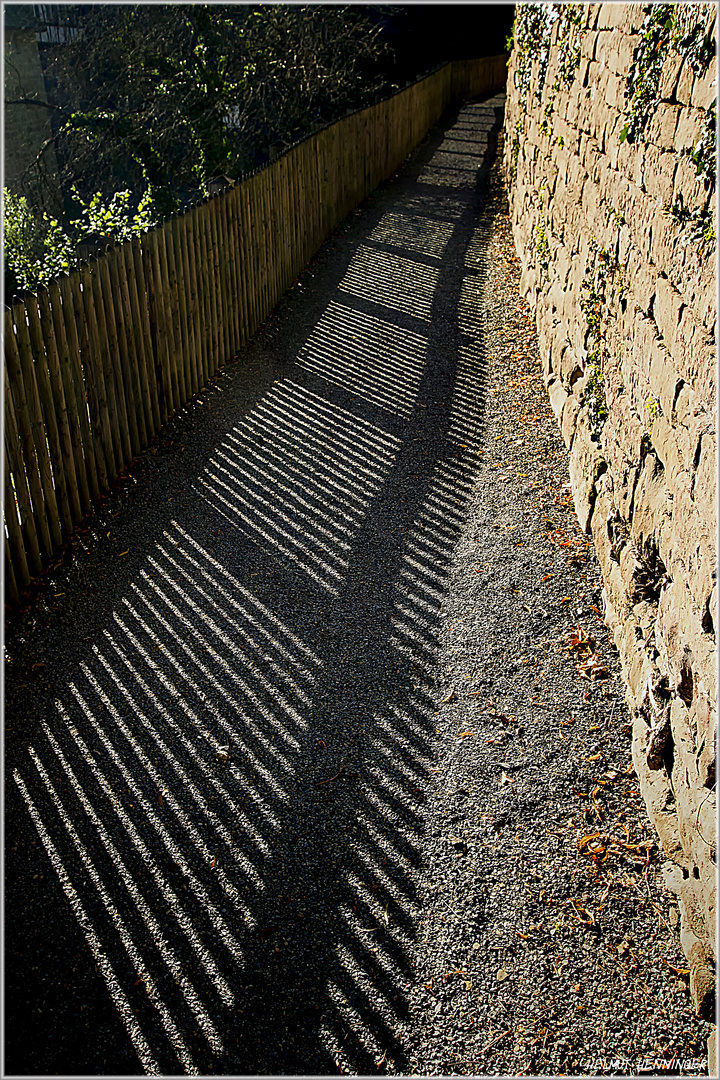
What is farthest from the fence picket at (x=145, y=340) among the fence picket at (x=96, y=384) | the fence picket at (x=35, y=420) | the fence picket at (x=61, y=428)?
the fence picket at (x=35, y=420)

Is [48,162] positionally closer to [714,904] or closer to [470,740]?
[470,740]

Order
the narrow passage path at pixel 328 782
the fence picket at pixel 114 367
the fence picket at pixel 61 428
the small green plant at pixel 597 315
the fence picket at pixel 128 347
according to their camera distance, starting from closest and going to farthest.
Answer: the narrow passage path at pixel 328 782 → the fence picket at pixel 61 428 → the small green plant at pixel 597 315 → the fence picket at pixel 114 367 → the fence picket at pixel 128 347

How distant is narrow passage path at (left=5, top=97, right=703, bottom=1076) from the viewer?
2699 millimetres

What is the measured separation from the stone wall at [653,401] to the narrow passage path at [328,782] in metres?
0.25

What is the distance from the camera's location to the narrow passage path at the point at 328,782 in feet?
8.86

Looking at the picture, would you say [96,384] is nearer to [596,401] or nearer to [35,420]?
[35,420]

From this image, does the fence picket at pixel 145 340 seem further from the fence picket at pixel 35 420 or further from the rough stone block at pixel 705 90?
the rough stone block at pixel 705 90

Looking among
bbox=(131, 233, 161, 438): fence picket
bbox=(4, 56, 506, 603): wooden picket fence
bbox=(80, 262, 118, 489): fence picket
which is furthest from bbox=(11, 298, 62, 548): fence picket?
bbox=(131, 233, 161, 438): fence picket

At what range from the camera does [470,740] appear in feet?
12.3

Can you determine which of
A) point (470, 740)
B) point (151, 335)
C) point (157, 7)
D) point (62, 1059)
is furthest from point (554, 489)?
point (157, 7)

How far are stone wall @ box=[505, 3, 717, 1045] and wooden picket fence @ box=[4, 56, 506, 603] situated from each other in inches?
115

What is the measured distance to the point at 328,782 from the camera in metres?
3.54

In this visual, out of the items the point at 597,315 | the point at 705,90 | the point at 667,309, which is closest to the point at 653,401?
the point at 667,309

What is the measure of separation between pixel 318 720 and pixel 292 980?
4.09ft
